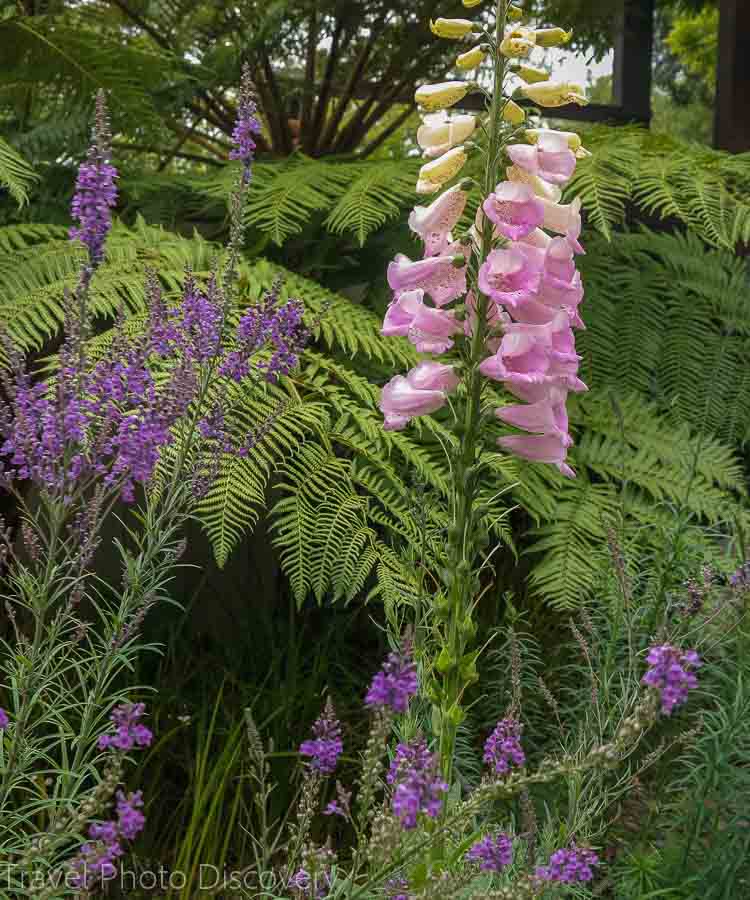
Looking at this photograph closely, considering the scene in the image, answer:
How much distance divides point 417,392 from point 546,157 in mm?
313

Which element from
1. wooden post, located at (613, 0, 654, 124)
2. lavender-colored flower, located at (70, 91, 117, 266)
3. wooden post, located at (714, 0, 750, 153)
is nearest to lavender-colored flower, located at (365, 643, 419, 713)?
lavender-colored flower, located at (70, 91, 117, 266)

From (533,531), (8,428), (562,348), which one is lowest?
(533,531)

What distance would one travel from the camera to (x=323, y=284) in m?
3.16

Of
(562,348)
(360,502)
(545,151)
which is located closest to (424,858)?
(562,348)

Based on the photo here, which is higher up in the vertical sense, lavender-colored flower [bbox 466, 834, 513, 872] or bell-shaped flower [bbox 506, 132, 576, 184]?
bell-shaped flower [bbox 506, 132, 576, 184]

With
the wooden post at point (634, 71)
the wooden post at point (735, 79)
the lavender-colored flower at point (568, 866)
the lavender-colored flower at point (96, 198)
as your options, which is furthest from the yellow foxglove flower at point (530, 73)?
the wooden post at point (634, 71)

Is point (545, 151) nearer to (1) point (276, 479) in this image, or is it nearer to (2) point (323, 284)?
(1) point (276, 479)

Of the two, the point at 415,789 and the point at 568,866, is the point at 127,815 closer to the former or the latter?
the point at 415,789

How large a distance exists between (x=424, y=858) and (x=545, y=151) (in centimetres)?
84

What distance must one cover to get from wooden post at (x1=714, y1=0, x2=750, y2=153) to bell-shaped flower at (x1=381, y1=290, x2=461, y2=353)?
3.87 meters

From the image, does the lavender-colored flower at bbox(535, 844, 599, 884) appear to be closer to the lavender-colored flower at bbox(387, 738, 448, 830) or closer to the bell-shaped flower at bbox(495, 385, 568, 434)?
the lavender-colored flower at bbox(387, 738, 448, 830)

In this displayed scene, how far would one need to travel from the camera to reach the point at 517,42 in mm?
1143

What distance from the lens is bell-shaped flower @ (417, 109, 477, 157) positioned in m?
1.24

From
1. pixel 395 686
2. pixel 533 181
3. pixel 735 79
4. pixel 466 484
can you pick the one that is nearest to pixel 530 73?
pixel 533 181
